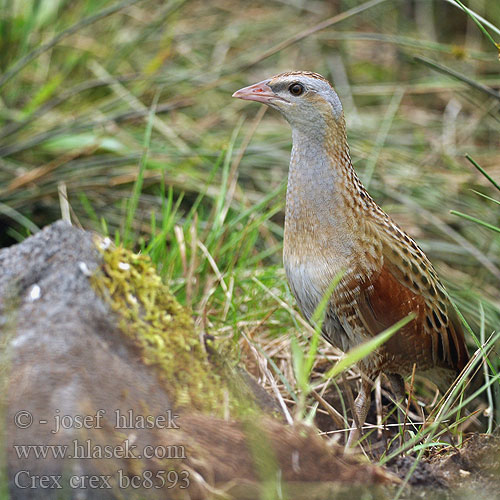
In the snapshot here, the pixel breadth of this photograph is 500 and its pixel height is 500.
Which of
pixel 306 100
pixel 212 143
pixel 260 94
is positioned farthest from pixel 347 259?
pixel 212 143

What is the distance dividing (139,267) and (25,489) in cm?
83

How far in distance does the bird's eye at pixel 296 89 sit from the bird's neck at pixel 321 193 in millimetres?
170

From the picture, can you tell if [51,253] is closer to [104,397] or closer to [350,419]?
[104,397]

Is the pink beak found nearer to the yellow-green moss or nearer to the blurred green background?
the blurred green background

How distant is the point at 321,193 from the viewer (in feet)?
9.41

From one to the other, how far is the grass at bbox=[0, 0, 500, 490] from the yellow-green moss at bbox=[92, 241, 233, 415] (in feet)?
2.13

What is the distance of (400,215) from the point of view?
5012mm

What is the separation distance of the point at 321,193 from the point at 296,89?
19.1 inches

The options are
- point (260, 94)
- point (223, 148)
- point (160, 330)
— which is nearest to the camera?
point (160, 330)

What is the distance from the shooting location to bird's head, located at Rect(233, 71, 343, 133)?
2.98m

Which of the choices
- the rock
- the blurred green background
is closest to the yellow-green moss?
the rock

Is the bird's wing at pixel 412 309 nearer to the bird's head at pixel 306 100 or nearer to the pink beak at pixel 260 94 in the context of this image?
the bird's head at pixel 306 100

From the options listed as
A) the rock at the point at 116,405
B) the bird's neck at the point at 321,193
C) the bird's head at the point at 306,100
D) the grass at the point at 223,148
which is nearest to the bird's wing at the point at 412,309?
the bird's neck at the point at 321,193

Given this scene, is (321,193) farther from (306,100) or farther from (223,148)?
(223,148)
